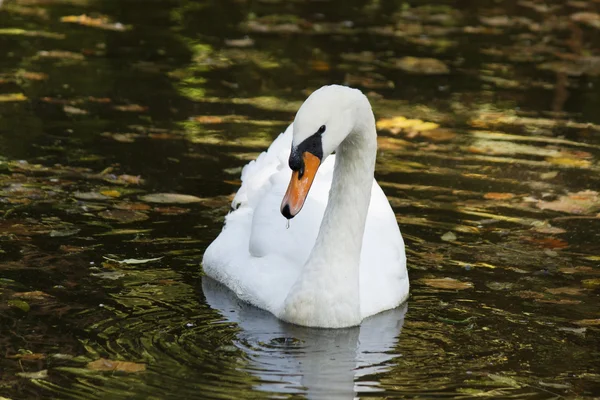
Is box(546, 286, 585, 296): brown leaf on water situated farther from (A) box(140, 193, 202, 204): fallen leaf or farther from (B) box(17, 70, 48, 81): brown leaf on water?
(B) box(17, 70, 48, 81): brown leaf on water

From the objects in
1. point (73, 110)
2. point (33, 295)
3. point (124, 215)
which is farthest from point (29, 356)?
point (73, 110)

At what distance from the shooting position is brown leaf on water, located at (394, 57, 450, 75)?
13.7 m

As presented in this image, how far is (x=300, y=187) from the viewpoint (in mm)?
6203

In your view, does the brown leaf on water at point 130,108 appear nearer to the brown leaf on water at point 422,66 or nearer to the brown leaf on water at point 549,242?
the brown leaf on water at point 422,66

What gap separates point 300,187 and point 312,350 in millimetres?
861

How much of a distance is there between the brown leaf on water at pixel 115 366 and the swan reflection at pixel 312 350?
54 centimetres

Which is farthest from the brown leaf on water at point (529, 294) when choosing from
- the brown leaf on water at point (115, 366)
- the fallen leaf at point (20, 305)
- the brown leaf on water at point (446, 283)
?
the fallen leaf at point (20, 305)

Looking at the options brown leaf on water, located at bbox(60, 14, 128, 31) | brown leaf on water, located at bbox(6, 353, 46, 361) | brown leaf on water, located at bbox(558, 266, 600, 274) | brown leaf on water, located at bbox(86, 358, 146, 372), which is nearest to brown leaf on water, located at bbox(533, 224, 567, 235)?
brown leaf on water, located at bbox(558, 266, 600, 274)

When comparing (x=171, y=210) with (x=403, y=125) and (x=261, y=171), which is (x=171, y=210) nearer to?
(x=261, y=171)

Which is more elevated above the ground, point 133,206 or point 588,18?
point 588,18

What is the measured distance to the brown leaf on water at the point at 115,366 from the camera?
5887 millimetres

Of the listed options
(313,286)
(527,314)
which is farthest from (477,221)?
(313,286)

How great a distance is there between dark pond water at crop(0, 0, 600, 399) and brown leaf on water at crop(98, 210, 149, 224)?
0.06 ft

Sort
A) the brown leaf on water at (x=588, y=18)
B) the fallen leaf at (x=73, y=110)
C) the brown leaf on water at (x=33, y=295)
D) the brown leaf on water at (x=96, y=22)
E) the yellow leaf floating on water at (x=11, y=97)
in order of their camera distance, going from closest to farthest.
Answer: the brown leaf on water at (x=33, y=295), the fallen leaf at (x=73, y=110), the yellow leaf floating on water at (x=11, y=97), the brown leaf on water at (x=96, y=22), the brown leaf on water at (x=588, y=18)
